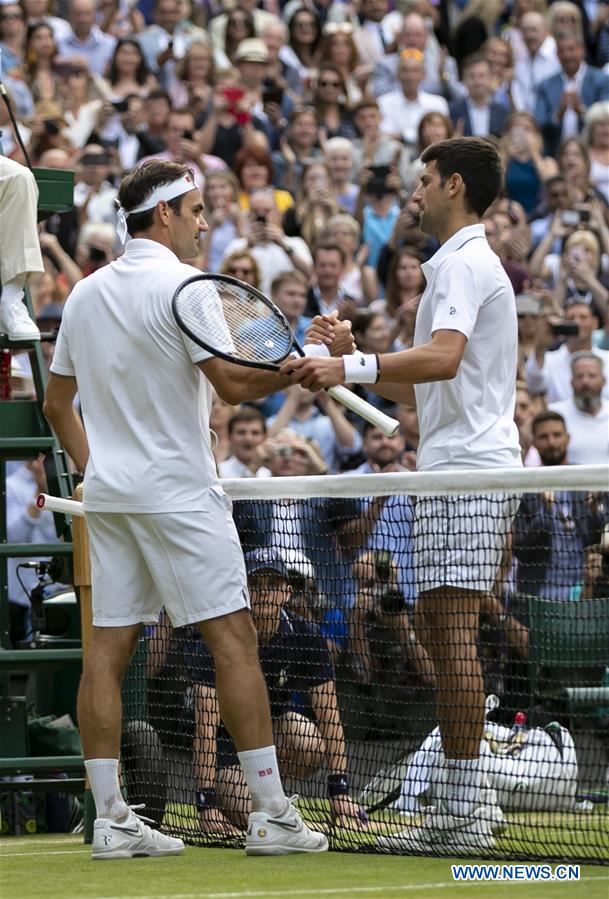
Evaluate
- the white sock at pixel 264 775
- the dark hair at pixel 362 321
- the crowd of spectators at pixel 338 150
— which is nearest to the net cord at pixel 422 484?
the white sock at pixel 264 775

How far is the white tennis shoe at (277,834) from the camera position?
6297mm

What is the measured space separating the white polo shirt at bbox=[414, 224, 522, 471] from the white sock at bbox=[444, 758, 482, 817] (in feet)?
3.39

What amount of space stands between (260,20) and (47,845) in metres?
12.3

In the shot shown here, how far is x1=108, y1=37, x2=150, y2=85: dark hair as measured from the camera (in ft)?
55.2

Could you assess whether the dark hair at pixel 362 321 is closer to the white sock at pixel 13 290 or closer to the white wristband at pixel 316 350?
the white sock at pixel 13 290

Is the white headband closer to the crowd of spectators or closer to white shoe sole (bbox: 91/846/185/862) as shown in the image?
white shoe sole (bbox: 91/846/185/862)

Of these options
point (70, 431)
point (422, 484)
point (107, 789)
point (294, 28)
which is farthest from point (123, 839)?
point (294, 28)

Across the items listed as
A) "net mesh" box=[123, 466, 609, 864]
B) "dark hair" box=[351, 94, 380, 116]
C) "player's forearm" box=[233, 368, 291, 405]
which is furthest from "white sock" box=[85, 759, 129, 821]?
"dark hair" box=[351, 94, 380, 116]

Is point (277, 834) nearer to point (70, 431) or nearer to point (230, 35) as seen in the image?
point (70, 431)

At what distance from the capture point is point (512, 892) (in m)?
5.30

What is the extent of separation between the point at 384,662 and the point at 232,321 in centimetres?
156

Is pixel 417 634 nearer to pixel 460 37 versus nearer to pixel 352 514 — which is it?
pixel 352 514

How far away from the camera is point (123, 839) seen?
6.39 m

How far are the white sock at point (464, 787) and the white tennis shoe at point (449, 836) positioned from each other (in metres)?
0.03
